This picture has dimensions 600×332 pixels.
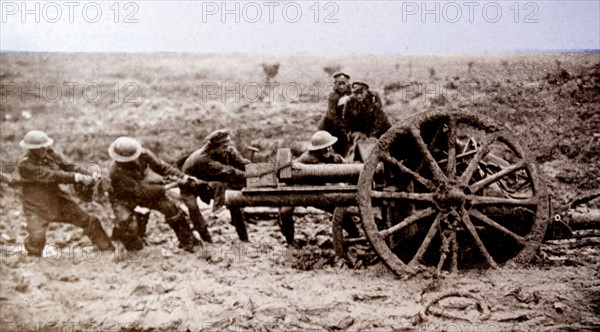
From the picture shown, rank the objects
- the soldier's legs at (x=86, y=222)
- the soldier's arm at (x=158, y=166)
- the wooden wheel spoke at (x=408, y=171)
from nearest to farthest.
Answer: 1. the wooden wheel spoke at (x=408, y=171)
2. the soldier's legs at (x=86, y=222)
3. the soldier's arm at (x=158, y=166)

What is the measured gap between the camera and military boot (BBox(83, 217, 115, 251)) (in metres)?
6.17

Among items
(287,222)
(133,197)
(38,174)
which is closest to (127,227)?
(133,197)

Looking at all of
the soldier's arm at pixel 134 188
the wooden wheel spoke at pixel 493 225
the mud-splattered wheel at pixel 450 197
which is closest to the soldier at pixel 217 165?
the soldier's arm at pixel 134 188

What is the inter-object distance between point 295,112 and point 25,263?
6.74 metres

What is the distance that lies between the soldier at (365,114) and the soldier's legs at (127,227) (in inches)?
143

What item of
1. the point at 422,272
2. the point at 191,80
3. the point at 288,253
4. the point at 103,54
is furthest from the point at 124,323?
the point at 103,54

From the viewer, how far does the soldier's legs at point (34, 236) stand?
19.2 feet

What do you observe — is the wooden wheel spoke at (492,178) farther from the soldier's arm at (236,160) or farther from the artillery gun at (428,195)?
the soldier's arm at (236,160)

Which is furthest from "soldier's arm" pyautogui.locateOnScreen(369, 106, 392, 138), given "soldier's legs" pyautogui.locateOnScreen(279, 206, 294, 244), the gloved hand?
the gloved hand

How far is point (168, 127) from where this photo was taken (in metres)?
10.4

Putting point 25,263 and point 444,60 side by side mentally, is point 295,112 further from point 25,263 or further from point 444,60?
point 25,263

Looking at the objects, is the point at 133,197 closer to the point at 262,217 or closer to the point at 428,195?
the point at 262,217

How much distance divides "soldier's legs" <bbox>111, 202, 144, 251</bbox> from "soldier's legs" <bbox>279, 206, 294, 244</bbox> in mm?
2105

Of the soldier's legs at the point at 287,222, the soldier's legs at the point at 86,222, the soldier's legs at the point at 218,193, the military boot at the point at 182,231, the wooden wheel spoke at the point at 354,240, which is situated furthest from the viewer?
the soldier's legs at the point at 218,193
